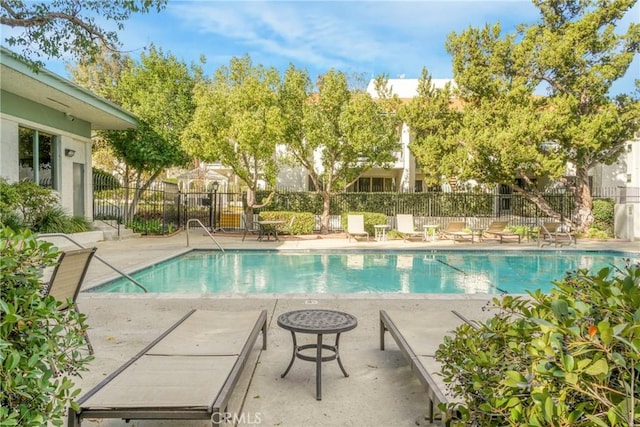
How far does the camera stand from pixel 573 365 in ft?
3.98

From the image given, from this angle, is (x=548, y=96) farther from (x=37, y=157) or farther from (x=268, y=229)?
(x=37, y=157)

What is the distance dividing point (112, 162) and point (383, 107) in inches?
774

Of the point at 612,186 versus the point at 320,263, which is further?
the point at 612,186

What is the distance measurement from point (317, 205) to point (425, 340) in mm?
18963

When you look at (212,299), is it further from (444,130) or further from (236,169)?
(444,130)

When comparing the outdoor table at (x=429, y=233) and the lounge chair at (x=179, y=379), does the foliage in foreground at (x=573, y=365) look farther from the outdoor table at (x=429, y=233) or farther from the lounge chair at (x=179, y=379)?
the outdoor table at (x=429, y=233)

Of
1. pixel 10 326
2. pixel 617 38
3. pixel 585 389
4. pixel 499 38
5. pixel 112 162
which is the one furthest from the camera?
pixel 112 162

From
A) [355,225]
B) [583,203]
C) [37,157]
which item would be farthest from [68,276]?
[583,203]

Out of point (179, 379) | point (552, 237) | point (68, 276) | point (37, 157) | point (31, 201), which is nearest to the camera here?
point (179, 379)

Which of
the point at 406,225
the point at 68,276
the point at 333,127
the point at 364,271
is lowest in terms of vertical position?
the point at 364,271

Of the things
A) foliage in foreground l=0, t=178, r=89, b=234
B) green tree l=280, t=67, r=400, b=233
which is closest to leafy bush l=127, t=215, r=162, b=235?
foliage in foreground l=0, t=178, r=89, b=234

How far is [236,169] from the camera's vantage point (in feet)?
55.1

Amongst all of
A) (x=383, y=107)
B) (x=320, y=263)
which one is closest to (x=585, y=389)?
(x=320, y=263)

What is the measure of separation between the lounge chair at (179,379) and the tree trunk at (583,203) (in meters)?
18.4
